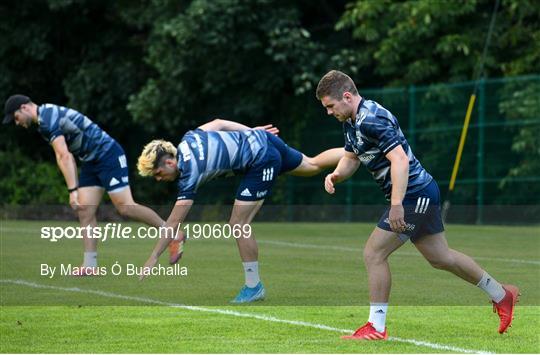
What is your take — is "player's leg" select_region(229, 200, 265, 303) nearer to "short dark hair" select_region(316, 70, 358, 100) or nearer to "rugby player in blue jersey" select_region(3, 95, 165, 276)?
"rugby player in blue jersey" select_region(3, 95, 165, 276)

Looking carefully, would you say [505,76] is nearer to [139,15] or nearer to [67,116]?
[139,15]

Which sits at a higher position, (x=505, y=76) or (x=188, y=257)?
(x=505, y=76)

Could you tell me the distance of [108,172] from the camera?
13.9 m

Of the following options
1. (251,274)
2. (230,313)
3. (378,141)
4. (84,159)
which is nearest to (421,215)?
(378,141)

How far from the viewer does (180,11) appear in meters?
28.9

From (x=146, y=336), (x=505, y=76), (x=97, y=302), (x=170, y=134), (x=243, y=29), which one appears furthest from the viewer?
(x=170, y=134)

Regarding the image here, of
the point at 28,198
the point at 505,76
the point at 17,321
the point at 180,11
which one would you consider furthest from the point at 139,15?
the point at 17,321

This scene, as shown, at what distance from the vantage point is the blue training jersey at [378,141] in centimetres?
821

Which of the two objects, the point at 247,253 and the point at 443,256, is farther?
the point at 247,253

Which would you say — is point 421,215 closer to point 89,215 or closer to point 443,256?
point 443,256

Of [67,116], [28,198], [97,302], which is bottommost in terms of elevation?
[28,198]

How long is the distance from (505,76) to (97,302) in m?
16.4

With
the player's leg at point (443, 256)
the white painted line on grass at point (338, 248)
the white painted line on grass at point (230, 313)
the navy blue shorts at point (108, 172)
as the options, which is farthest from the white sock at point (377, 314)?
the white painted line on grass at point (338, 248)

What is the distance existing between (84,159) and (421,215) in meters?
6.39
